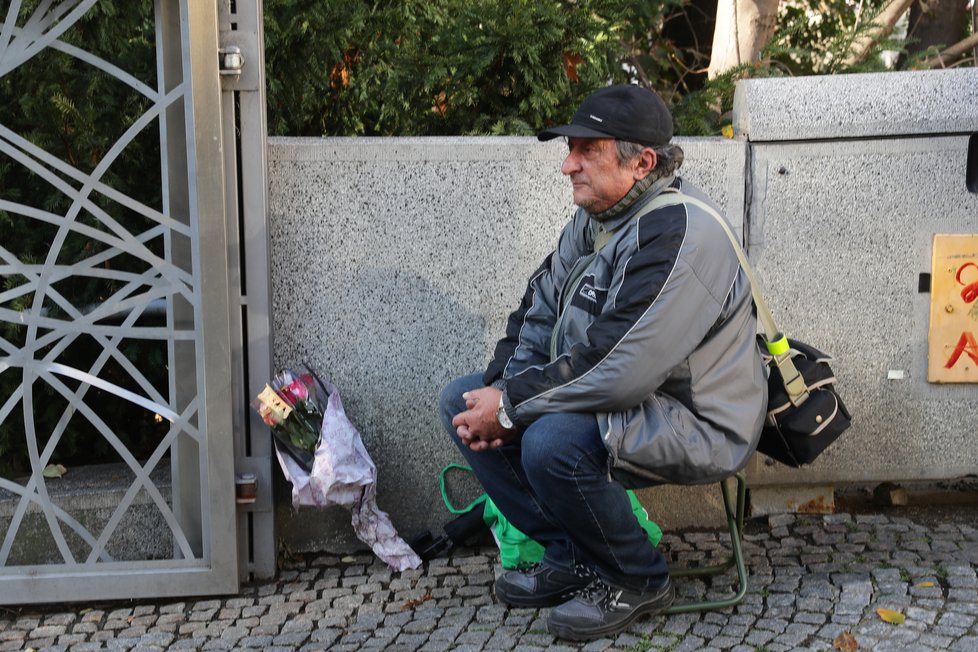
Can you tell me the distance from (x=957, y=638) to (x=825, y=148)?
1724 millimetres

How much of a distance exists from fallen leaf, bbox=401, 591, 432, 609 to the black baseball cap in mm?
1591

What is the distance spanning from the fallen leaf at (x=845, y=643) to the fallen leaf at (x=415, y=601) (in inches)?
51.3

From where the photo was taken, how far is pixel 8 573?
3898 millimetres

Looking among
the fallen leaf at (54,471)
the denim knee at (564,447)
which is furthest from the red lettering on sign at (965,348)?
the fallen leaf at (54,471)

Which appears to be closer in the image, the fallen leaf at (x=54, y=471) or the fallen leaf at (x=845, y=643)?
the fallen leaf at (x=845, y=643)

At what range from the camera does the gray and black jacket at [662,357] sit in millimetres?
3176

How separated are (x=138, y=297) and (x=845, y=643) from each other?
96.0 inches

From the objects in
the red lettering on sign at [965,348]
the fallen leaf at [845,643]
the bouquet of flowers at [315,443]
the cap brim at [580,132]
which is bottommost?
the fallen leaf at [845,643]

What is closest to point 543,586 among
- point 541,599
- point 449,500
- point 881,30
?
point 541,599

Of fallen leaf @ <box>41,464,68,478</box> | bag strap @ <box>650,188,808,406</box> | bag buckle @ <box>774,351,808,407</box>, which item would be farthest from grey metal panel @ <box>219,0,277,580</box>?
bag buckle @ <box>774,351,808,407</box>

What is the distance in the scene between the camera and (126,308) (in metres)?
3.88

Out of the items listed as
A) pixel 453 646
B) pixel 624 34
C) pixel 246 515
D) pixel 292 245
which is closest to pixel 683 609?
pixel 453 646

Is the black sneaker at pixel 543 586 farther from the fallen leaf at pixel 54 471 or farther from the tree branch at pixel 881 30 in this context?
the tree branch at pixel 881 30

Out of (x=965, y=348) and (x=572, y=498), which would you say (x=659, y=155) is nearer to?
(x=572, y=498)
